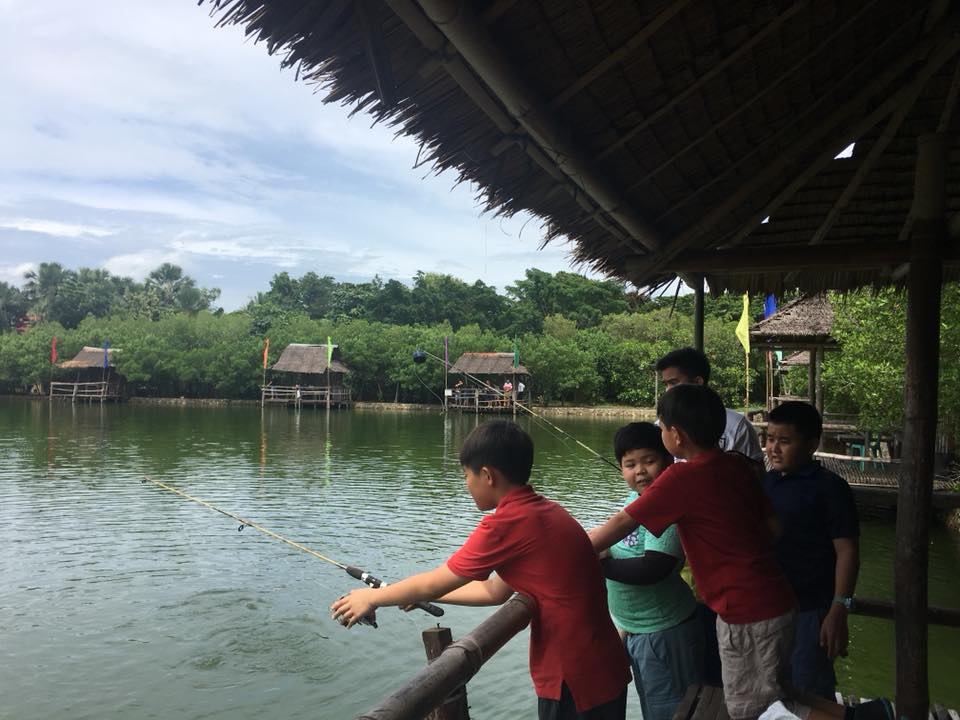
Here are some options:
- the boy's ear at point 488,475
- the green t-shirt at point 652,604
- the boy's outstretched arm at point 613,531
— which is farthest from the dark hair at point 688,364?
the boy's ear at point 488,475

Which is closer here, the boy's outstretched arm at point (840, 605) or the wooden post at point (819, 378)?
the boy's outstretched arm at point (840, 605)

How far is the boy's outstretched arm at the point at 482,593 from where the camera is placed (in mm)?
1726

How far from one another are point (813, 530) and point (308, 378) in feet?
117

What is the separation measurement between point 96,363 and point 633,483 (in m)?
40.5

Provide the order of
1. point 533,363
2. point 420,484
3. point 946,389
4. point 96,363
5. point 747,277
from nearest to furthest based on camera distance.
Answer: point 747,277 → point 946,389 → point 420,484 → point 533,363 → point 96,363

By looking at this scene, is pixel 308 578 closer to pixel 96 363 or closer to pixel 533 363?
pixel 533 363

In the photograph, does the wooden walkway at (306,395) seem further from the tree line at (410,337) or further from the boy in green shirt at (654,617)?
the boy in green shirt at (654,617)

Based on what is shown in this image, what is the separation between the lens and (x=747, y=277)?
4168 millimetres

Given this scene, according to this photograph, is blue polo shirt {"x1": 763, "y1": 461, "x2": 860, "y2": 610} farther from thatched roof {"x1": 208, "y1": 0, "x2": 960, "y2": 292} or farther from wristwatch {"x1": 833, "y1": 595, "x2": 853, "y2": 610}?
thatched roof {"x1": 208, "y1": 0, "x2": 960, "y2": 292}

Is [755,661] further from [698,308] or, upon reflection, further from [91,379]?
[91,379]

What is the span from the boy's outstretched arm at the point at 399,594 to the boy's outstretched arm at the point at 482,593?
0.11 metres

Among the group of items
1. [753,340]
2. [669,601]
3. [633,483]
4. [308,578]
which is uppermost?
[753,340]

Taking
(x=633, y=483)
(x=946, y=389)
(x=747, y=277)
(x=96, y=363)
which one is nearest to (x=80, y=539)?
(x=747, y=277)

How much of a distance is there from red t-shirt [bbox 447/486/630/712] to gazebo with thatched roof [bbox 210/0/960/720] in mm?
331
